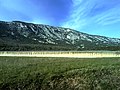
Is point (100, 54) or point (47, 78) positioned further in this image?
point (100, 54)

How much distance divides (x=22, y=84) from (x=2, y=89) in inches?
85.4

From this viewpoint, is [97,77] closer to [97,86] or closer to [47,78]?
[97,86]

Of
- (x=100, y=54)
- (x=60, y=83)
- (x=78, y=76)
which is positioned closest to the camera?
(x=60, y=83)

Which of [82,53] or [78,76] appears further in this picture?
[82,53]

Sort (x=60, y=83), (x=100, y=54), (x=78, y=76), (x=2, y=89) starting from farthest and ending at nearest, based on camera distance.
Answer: (x=100, y=54) < (x=78, y=76) < (x=60, y=83) < (x=2, y=89)

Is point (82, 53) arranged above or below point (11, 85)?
above

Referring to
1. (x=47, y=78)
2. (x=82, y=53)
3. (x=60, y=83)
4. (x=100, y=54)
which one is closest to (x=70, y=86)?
(x=60, y=83)

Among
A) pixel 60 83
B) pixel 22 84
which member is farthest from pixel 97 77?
pixel 22 84

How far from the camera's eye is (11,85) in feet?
89.6

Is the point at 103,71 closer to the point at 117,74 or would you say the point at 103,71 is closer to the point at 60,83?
the point at 117,74

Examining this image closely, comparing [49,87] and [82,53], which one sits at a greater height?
[82,53]

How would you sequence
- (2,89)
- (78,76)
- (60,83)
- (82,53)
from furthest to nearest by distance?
(82,53) < (78,76) < (60,83) < (2,89)

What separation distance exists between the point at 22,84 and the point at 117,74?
10987mm

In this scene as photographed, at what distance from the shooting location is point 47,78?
29.6 meters
